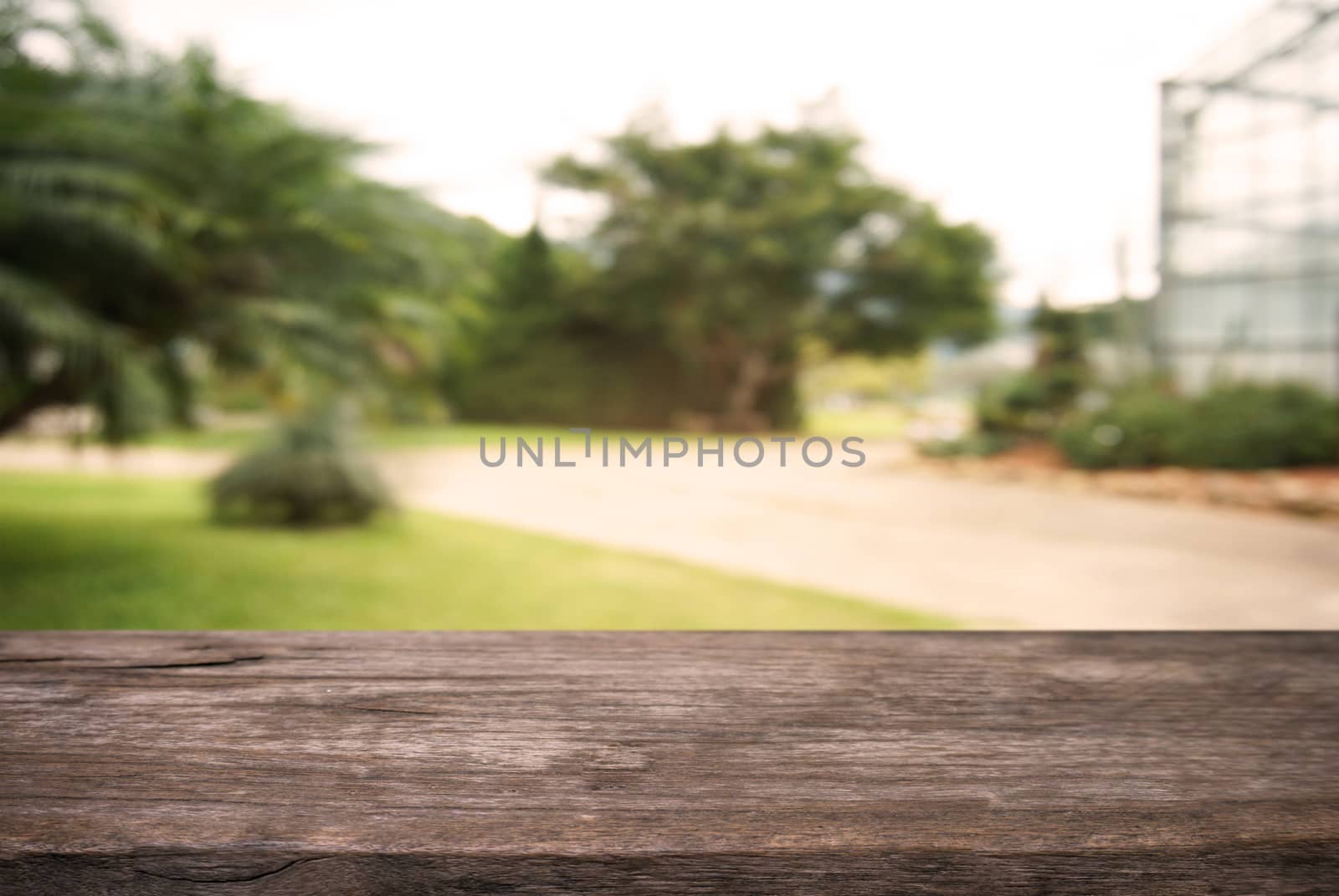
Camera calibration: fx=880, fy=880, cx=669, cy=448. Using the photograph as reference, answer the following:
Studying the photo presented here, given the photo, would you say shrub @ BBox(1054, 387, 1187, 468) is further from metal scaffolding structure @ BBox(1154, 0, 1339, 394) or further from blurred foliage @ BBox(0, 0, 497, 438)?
blurred foliage @ BBox(0, 0, 497, 438)

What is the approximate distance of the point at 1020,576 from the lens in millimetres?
2785

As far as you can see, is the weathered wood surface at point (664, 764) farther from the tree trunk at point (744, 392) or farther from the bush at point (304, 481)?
the tree trunk at point (744, 392)

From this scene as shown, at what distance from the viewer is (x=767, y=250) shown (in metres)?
6.22

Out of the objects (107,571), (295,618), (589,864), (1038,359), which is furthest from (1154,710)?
(1038,359)

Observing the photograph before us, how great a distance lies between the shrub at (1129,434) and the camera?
4977 millimetres

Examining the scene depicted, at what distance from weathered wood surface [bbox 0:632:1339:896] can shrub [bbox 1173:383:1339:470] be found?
4877mm

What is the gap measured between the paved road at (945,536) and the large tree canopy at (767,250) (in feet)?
5.76

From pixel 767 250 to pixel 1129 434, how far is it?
8.62ft

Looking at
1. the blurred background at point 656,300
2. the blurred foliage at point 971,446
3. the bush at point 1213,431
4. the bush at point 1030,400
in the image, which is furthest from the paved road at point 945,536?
the bush at point 1030,400

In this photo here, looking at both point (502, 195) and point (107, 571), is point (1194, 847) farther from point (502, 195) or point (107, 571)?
point (107, 571)

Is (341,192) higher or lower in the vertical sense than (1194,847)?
higher

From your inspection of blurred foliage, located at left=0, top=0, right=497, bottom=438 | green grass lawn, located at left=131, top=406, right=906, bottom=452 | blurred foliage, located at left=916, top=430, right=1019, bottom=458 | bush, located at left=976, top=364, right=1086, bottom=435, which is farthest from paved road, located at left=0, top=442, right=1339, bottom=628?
bush, located at left=976, top=364, right=1086, bottom=435

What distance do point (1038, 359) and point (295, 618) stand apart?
564 centimetres

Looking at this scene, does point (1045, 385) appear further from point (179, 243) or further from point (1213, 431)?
point (179, 243)
